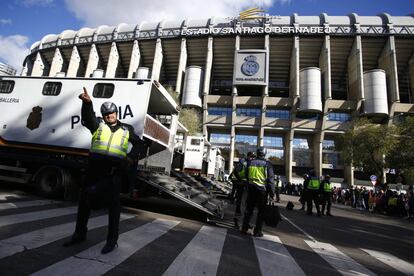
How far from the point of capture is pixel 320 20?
161ft

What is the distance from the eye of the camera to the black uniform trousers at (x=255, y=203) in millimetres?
5188

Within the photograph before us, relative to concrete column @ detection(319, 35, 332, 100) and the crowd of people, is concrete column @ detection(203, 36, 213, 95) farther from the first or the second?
the crowd of people

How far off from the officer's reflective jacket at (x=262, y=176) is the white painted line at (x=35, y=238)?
305 centimetres

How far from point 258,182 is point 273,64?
2106 inches

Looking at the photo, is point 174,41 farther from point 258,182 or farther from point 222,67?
point 258,182

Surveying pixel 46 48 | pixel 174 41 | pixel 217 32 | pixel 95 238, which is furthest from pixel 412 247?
pixel 46 48

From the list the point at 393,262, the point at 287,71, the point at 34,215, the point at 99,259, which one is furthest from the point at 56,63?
the point at 393,262

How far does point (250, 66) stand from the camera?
47.4 m

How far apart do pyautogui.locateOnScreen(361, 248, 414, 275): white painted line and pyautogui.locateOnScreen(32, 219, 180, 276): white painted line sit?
3763 millimetres

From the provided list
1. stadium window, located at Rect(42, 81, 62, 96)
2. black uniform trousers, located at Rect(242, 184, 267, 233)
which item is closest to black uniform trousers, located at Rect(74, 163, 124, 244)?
black uniform trousers, located at Rect(242, 184, 267, 233)

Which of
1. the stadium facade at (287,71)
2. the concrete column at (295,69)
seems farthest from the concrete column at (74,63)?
the concrete column at (295,69)

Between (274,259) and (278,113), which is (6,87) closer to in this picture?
(274,259)

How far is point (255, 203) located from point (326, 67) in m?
48.2

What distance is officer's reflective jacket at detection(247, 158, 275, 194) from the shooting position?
17.3ft
